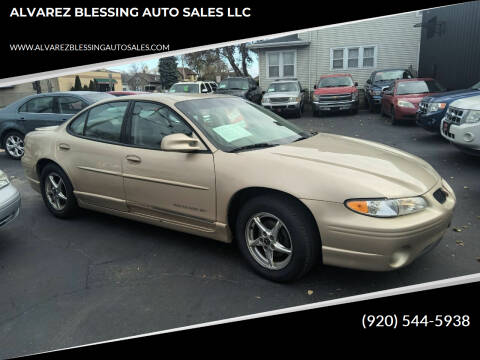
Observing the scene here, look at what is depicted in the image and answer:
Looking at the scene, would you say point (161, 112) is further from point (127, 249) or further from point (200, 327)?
point (200, 327)

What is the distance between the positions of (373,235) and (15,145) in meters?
9.04

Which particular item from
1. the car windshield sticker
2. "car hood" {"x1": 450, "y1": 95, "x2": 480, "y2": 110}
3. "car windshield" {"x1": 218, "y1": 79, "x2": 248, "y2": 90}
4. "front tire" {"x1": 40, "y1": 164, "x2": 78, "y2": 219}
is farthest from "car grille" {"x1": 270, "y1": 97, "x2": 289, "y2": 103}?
the car windshield sticker

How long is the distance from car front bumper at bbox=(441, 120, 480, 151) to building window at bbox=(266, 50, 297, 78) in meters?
15.5

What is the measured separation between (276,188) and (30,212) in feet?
12.7

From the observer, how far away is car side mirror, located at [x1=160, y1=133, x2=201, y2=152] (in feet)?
11.2

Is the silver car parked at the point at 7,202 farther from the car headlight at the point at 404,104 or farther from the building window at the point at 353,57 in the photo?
the building window at the point at 353,57

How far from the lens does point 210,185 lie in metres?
3.39

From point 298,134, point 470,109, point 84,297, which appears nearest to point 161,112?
point 298,134

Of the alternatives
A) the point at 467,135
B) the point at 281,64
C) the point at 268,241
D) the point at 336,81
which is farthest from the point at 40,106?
the point at 281,64

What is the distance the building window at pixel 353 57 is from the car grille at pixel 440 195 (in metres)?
18.5

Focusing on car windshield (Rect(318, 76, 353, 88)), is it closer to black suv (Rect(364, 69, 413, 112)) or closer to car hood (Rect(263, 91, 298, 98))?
black suv (Rect(364, 69, 413, 112))

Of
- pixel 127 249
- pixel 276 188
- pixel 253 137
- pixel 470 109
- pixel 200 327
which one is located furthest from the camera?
pixel 470 109

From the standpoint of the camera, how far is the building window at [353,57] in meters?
20.0

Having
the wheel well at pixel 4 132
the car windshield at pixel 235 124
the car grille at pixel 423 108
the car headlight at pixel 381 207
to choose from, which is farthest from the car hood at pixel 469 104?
the wheel well at pixel 4 132
